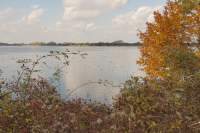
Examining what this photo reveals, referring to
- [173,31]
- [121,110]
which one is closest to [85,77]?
[173,31]

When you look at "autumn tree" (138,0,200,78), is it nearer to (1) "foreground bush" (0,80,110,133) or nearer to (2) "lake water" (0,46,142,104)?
(2) "lake water" (0,46,142,104)

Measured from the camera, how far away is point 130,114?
6.06 m

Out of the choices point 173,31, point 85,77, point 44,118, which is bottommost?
point 85,77

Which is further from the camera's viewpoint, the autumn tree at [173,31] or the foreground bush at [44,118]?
the autumn tree at [173,31]

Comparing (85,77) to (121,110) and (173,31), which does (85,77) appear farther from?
(121,110)

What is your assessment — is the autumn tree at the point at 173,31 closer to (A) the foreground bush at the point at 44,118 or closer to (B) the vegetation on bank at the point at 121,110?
(B) the vegetation on bank at the point at 121,110

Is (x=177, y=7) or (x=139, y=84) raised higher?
(x=177, y=7)

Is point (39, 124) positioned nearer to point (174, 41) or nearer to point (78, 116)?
point (78, 116)

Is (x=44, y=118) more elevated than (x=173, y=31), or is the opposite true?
(x=173, y=31)

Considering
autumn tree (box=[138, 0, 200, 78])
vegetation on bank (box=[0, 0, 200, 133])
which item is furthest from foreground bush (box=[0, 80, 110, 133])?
autumn tree (box=[138, 0, 200, 78])

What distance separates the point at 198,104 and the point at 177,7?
21006mm

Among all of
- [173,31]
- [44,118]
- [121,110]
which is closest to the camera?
[44,118]

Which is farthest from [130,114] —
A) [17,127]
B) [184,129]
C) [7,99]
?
[7,99]

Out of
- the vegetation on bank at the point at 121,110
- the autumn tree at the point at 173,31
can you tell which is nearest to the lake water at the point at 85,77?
the vegetation on bank at the point at 121,110
